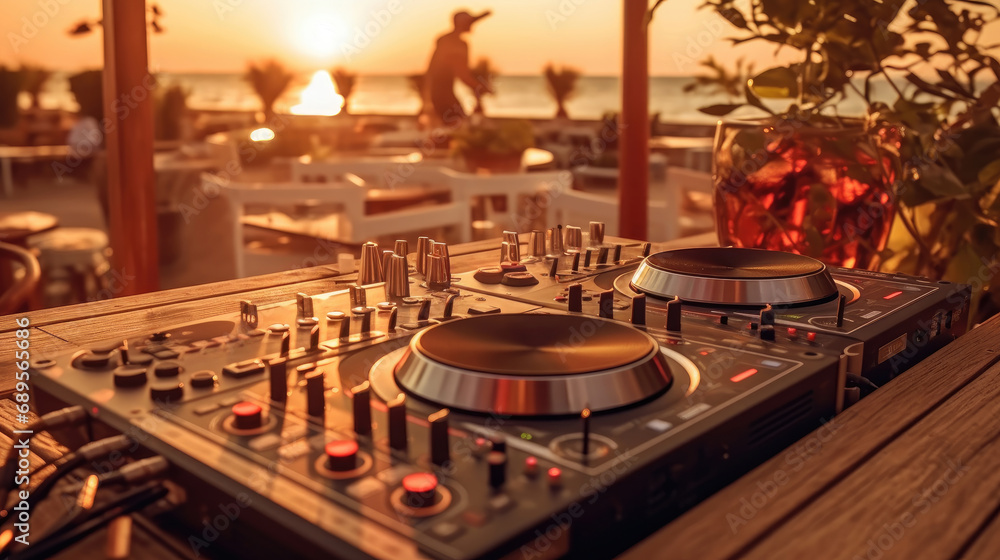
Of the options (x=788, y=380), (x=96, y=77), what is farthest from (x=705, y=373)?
(x=96, y=77)

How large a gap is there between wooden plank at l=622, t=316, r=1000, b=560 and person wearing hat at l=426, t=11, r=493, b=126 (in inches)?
139

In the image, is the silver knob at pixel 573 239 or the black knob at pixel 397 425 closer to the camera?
the black knob at pixel 397 425

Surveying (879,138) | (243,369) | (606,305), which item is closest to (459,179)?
(879,138)

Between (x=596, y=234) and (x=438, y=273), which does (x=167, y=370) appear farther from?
(x=596, y=234)

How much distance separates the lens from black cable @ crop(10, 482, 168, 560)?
0.54m

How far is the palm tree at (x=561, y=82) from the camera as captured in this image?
1145cm

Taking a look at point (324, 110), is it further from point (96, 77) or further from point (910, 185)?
point (910, 185)

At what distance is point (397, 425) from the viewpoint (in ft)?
1.93

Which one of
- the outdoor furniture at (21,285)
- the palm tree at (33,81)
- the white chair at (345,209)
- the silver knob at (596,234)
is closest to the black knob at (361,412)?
the silver knob at (596,234)

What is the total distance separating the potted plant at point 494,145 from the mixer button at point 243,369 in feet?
11.8

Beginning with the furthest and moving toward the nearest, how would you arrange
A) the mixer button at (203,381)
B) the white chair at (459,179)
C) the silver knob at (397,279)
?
the white chair at (459,179)
the silver knob at (397,279)
the mixer button at (203,381)

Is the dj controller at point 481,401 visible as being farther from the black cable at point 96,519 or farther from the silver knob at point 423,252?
the silver knob at point 423,252

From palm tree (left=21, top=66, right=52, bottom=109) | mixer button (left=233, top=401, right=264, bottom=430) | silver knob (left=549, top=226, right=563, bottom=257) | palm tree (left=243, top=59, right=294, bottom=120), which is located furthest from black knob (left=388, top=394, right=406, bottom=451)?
palm tree (left=243, top=59, right=294, bottom=120)

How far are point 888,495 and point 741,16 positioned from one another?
1.11 metres
